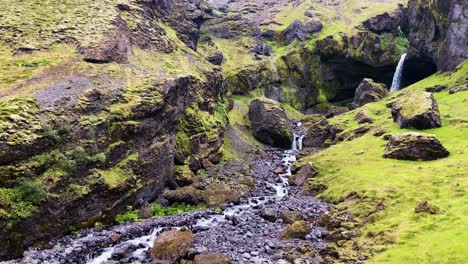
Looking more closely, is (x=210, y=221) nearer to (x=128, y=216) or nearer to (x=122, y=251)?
(x=128, y=216)

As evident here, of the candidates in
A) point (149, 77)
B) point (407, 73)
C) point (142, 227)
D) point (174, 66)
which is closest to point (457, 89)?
point (407, 73)

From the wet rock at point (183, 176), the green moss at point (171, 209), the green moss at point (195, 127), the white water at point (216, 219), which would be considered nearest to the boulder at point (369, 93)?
the white water at point (216, 219)

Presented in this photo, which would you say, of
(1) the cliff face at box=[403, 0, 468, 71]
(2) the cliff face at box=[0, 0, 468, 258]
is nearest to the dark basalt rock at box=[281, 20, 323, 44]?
(1) the cliff face at box=[403, 0, 468, 71]

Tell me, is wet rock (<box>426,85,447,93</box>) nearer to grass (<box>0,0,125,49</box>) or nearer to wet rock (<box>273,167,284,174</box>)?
wet rock (<box>273,167,284,174</box>)

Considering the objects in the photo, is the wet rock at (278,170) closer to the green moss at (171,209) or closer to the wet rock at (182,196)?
the wet rock at (182,196)

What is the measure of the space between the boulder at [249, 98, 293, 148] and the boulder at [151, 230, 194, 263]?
53825 millimetres

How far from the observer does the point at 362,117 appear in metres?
79.5

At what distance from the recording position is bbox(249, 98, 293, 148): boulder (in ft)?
275

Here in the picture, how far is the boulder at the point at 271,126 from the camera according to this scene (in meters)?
83.9

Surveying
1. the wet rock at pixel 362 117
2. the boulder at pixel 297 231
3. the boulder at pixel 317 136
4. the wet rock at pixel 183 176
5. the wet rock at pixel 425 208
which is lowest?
the boulder at pixel 317 136

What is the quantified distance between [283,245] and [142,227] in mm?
12909

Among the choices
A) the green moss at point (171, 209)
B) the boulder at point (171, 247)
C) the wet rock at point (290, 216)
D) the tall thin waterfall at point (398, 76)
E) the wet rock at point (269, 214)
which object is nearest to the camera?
the boulder at point (171, 247)

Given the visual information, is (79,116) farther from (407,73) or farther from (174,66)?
(407,73)

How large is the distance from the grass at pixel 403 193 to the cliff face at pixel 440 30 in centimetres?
3337
